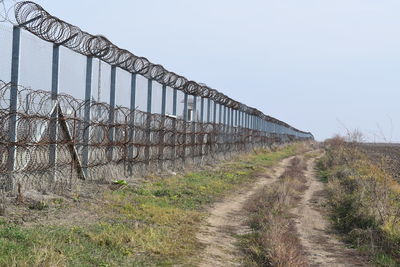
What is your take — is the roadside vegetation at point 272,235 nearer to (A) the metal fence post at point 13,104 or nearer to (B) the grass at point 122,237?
(B) the grass at point 122,237

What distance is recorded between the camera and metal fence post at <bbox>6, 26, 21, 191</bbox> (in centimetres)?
859

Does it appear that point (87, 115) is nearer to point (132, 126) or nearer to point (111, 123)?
point (111, 123)

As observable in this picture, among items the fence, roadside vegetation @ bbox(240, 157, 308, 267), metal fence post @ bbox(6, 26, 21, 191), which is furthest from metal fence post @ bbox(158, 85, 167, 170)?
metal fence post @ bbox(6, 26, 21, 191)

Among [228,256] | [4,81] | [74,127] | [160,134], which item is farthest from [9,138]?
[160,134]

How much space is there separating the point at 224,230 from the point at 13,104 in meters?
4.44

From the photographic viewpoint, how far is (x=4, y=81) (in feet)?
29.8

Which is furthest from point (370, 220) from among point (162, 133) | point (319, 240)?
point (162, 133)

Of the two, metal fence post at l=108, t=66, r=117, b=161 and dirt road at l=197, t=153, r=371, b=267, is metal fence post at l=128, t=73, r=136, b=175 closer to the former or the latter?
metal fence post at l=108, t=66, r=117, b=161

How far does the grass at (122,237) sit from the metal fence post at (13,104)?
1652 millimetres

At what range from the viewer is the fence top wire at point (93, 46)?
31.3 feet

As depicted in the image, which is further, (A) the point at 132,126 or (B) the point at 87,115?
(A) the point at 132,126

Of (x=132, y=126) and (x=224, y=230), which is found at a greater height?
(x=132, y=126)

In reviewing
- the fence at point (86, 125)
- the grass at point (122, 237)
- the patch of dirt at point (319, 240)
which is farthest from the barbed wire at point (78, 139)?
the patch of dirt at point (319, 240)

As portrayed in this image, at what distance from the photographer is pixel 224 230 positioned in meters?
9.41
